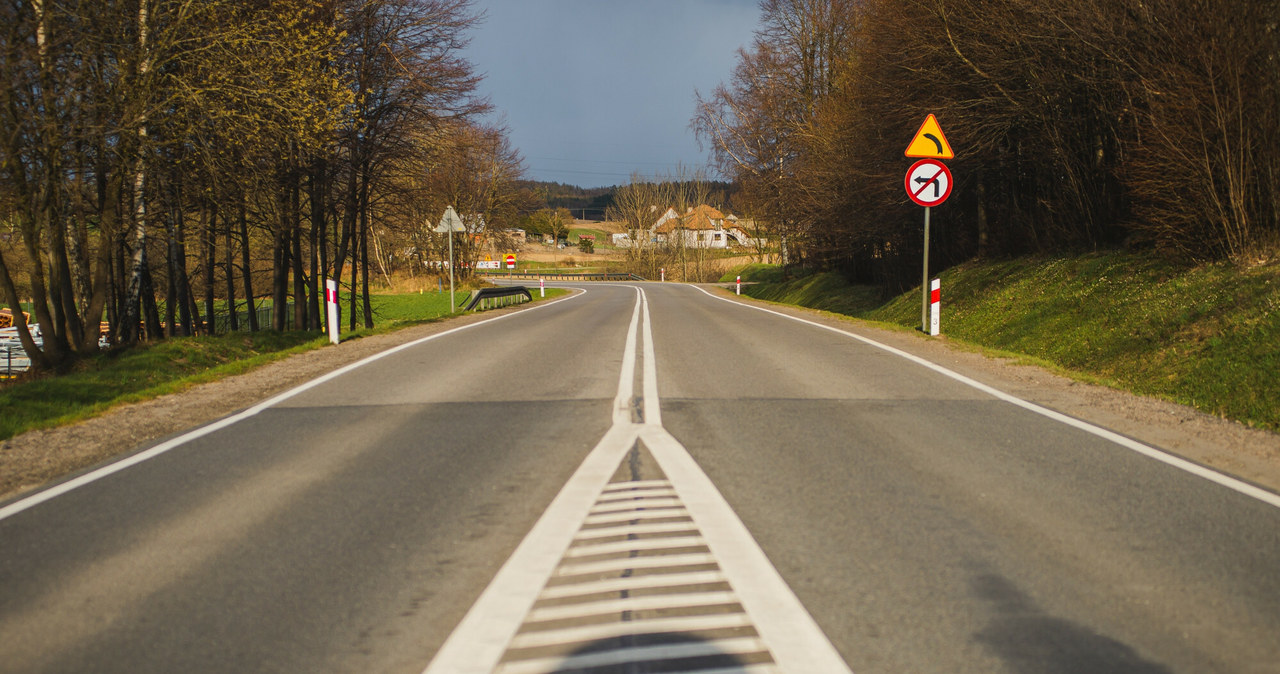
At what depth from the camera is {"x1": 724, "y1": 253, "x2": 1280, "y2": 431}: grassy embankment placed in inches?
307

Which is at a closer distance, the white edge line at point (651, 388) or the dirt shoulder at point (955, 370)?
the dirt shoulder at point (955, 370)

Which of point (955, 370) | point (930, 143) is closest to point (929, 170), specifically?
point (930, 143)

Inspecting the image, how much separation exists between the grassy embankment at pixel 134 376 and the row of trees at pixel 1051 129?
12.9 meters

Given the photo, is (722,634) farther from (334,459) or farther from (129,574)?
(334,459)

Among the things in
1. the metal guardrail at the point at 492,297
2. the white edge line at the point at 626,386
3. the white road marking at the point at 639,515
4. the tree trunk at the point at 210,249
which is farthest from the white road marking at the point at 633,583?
the metal guardrail at the point at 492,297

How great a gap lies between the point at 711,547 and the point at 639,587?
0.55 metres

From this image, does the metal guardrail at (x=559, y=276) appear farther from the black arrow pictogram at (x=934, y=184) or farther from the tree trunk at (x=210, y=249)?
the black arrow pictogram at (x=934, y=184)

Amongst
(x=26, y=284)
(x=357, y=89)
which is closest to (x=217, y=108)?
(x=357, y=89)

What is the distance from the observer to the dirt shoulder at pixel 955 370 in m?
5.42

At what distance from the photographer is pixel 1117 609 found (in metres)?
3.14

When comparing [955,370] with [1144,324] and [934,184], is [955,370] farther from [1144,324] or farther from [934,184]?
[934,184]

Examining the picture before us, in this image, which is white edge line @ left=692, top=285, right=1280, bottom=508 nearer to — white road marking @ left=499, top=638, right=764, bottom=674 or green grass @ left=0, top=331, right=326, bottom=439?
white road marking @ left=499, top=638, right=764, bottom=674

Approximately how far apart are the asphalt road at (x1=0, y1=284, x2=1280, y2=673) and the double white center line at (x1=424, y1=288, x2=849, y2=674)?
103 millimetres

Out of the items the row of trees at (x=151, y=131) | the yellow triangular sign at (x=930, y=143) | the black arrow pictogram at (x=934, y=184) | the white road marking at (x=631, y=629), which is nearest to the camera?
the white road marking at (x=631, y=629)
